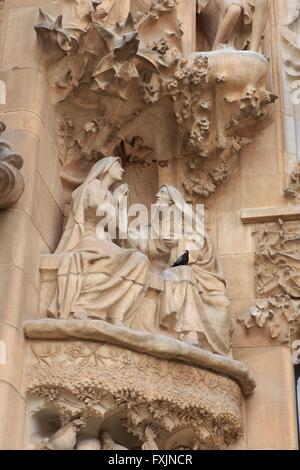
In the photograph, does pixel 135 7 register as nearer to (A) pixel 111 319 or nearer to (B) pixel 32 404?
(A) pixel 111 319

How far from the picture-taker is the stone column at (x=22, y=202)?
7445mm

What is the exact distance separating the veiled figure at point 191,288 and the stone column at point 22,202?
0.86 meters

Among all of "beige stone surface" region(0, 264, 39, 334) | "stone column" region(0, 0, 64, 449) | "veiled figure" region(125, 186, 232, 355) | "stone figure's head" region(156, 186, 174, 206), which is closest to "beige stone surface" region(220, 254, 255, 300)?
"veiled figure" region(125, 186, 232, 355)

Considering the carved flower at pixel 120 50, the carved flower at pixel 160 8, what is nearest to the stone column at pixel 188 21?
the carved flower at pixel 160 8

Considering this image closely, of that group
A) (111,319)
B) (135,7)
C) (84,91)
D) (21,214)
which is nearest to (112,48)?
(84,91)

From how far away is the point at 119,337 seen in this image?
24.9ft

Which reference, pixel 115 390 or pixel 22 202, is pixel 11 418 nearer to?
pixel 115 390

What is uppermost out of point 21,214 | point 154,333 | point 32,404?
point 21,214

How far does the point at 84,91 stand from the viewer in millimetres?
8844

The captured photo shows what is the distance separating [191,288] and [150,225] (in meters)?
0.86

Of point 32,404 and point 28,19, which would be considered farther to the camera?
point 28,19

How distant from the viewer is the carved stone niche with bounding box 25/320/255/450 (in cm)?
748
